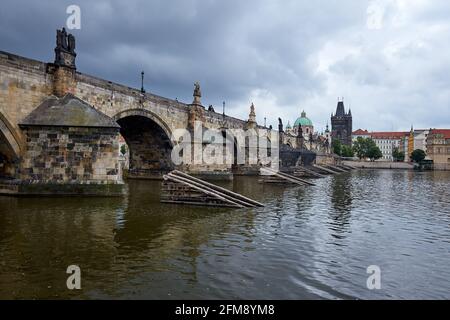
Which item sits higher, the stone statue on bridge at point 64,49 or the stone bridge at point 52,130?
the stone statue on bridge at point 64,49

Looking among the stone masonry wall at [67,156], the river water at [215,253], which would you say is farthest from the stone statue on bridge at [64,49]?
the river water at [215,253]

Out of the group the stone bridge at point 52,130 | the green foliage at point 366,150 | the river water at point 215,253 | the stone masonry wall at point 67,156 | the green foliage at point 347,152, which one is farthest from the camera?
the green foliage at point 347,152

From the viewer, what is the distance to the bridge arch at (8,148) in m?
17.7

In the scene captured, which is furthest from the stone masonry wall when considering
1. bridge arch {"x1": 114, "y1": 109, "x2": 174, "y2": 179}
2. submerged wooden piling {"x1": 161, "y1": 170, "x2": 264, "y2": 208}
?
bridge arch {"x1": 114, "y1": 109, "x2": 174, "y2": 179}

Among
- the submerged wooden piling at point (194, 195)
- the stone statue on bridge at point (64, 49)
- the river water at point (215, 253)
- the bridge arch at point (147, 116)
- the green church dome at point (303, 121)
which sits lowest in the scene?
the river water at point (215, 253)

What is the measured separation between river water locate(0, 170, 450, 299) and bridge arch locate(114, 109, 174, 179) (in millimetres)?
18193

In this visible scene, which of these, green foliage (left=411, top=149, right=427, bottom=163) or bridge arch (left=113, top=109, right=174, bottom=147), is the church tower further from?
bridge arch (left=113, top=109, right=174, bottom=147)

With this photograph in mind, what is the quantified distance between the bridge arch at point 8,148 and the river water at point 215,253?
3.84 metres

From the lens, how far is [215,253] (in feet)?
28.5

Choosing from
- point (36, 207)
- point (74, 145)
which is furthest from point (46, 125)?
point (36, 207)

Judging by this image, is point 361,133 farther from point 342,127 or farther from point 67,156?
point 67,156

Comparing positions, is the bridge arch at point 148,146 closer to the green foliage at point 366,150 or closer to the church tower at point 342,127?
the green foliage at point 366,150

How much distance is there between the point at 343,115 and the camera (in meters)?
170

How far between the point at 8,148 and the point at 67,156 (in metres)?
2.71
